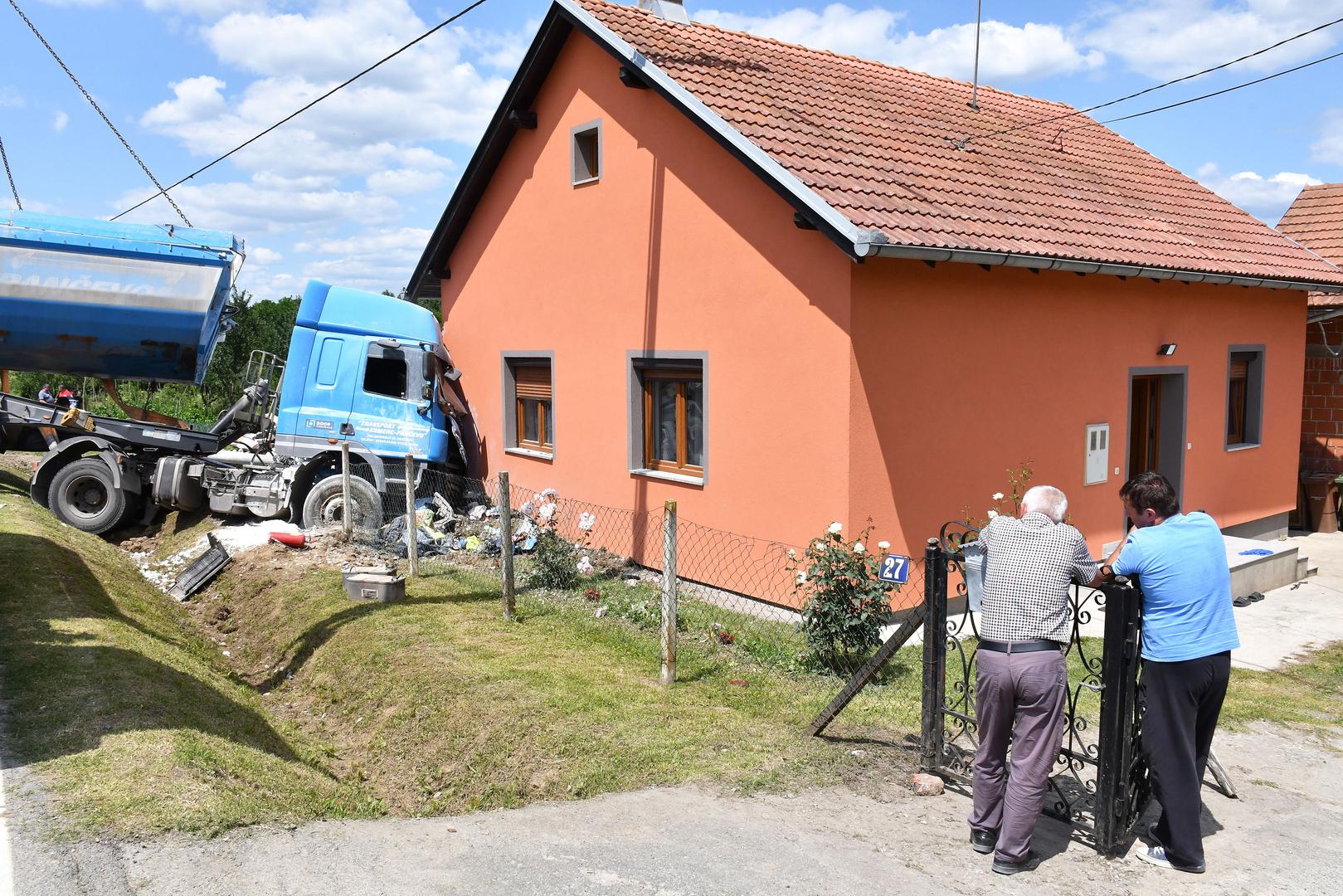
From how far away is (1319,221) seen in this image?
16.2 meters

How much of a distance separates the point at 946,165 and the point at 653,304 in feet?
11.0

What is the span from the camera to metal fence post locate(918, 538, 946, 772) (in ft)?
16.4

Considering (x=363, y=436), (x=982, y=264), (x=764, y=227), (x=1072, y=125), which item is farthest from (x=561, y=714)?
(x=1072, y=125)

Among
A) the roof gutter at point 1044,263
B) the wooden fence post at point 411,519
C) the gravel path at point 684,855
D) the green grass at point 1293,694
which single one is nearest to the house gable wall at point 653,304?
the roof gutter at point 1044,263

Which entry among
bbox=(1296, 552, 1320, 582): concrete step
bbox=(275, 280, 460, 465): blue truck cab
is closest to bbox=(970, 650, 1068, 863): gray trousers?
bbox=(1296, 552, 1320, 582): concrete step

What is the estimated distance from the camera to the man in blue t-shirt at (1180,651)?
14.0 feet

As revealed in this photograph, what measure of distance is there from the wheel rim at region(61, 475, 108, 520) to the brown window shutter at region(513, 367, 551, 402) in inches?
216

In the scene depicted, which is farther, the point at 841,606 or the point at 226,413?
the point at 226,413

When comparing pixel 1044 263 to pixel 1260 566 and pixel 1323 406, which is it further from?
pixel 1323 406

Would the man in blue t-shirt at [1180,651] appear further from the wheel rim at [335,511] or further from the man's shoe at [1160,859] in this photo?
the wheel rim at [335,511]

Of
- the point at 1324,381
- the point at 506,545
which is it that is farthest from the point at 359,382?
the point at 1324,381

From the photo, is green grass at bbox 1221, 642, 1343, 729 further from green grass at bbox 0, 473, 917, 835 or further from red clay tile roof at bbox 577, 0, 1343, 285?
red clay tile roof at bbox 577, 0, 1343, 285

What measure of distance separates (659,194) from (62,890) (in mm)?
8159

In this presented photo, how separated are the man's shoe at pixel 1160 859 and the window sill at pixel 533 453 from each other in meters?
8.87
